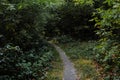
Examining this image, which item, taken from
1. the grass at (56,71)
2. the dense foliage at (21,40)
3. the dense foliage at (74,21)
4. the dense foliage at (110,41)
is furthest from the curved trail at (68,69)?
the dense foliage at (74,21)

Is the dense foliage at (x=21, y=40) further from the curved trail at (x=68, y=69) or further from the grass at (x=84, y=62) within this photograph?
the grass at (x=84, y=62)

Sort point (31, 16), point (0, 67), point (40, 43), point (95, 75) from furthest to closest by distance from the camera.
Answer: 1. point (40, 43)
2. point (31, 16)
3. point (95, 75)
4. point (0, 67)

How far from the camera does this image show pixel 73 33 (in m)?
25.4

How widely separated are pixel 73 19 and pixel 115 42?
13.8m

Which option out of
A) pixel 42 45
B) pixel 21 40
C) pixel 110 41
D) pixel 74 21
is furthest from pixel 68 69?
pixel 74 21

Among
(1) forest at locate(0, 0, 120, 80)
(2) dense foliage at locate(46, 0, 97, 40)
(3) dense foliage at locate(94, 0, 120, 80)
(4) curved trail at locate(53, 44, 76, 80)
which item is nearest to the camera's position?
(3) dense foliage at locate(94, 0, 120, 80)

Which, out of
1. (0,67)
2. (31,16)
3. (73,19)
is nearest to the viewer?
(0,67)

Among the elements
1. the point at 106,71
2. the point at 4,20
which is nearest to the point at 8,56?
the point at 4,20

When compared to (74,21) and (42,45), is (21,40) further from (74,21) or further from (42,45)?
(74,21)

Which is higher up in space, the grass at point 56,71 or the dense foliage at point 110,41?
the dense foliage at point 110,41

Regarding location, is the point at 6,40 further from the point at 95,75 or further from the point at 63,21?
the point at 63,21

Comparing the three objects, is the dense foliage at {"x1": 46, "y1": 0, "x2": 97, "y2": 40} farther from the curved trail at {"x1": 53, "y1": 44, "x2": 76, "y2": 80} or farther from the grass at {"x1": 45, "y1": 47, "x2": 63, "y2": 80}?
the grass at {"x1": 45, "y1": 47, "x2": 63, "y2": 80}

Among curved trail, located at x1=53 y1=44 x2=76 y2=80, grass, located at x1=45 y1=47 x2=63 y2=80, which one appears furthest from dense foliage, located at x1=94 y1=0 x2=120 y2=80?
grass, located at x1=45 y1=47 x2=63 y2=80

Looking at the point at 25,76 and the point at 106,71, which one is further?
the point at 106,71
